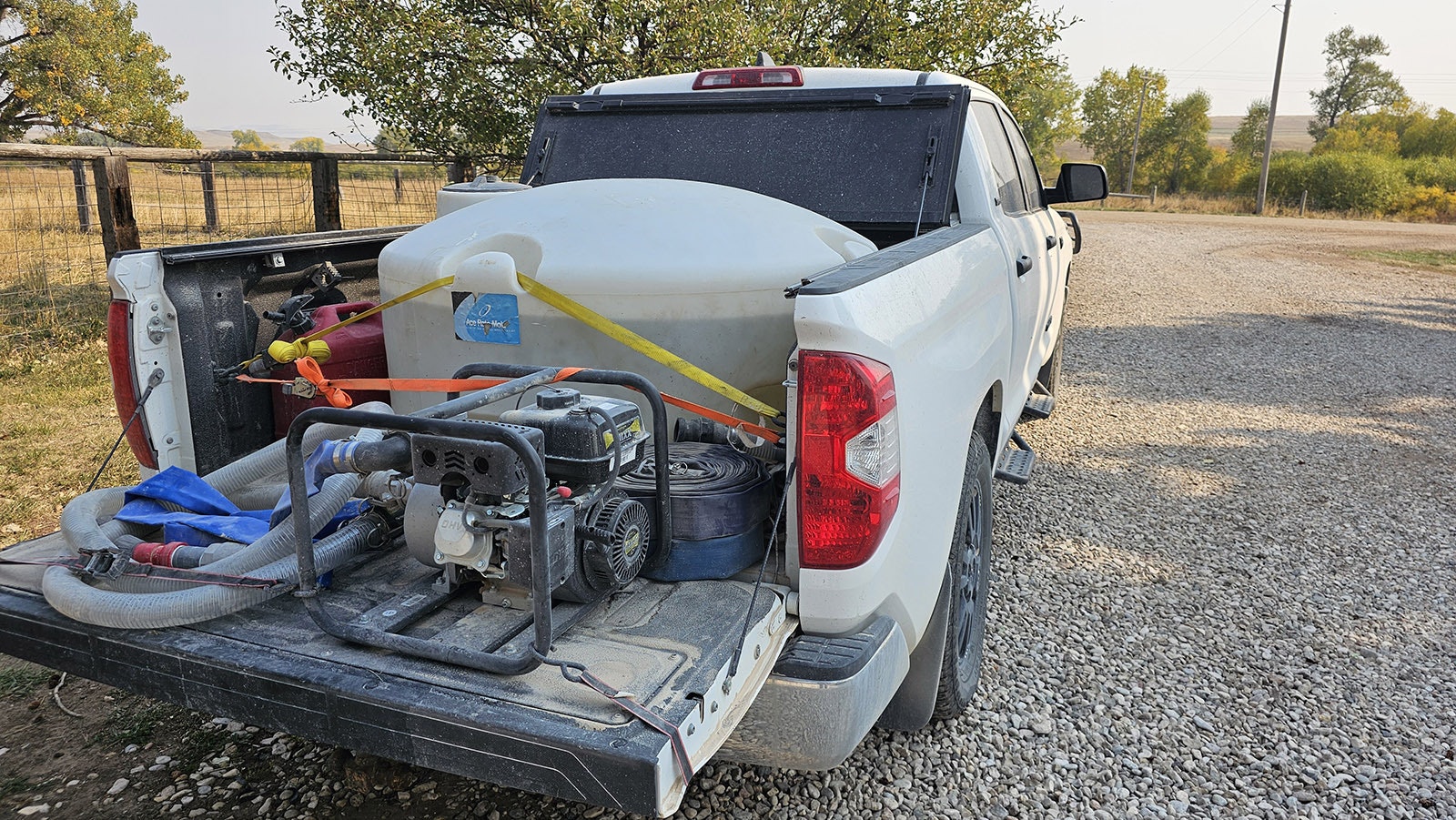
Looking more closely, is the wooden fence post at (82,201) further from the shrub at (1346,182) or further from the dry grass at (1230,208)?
the shrub at (1346,182)

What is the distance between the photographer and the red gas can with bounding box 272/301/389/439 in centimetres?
317

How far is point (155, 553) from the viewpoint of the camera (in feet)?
7.67

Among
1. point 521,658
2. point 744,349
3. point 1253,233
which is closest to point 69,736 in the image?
point 521,658

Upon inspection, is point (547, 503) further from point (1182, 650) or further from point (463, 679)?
point (1182, 650)

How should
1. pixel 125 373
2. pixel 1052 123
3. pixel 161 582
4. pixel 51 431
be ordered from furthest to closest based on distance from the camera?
pixel 1052 123 → pixel 51 431 → pixel 125 373 → pixel 161 582

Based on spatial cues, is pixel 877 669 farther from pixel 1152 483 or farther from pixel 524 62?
pixel 524 62

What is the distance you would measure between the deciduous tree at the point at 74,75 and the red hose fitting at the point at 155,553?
80.5 ft

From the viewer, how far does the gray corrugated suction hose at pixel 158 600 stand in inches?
83.8

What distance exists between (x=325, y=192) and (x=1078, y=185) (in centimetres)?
685

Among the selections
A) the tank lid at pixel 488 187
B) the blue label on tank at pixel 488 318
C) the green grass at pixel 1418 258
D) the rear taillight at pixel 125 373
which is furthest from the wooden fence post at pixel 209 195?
the green grass at pixel 1418 258

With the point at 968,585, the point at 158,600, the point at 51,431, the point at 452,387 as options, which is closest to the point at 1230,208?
the point at 968,585

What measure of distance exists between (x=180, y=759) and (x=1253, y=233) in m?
27.7

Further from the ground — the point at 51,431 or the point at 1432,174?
the point at 1432,174

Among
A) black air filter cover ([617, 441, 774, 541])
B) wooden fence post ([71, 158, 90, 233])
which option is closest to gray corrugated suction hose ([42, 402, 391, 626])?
black air filter cover ([617, 441, 774, 541])
